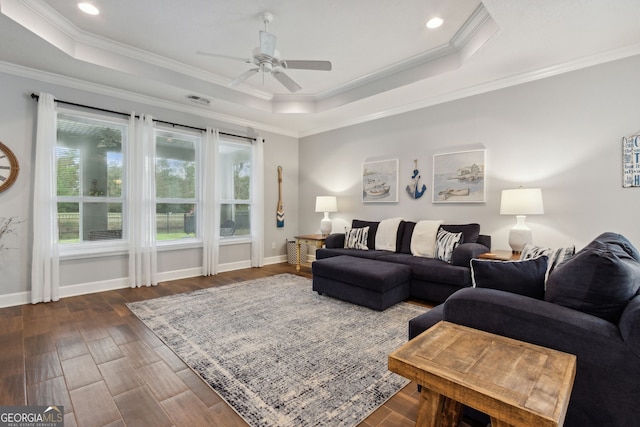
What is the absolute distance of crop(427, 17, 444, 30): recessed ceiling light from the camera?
116 inches

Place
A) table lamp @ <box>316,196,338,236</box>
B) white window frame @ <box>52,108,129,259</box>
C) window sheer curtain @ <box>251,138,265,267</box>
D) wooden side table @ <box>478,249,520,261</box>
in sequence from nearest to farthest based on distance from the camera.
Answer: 1. wooden side table @ <box>478,249,520,261</box>
2. white window frame @ <box>52,108,129,259</box>
3. table lamp @ <box>316,196,338,236</box>
4. window sheer curtain @ <box>251,138,265,267</box>

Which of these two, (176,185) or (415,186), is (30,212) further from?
(415,186)

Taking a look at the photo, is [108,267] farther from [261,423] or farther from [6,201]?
[261,423]

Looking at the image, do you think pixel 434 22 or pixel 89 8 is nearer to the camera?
pixel 89 8

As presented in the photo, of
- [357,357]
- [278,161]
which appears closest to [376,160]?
[278,161]

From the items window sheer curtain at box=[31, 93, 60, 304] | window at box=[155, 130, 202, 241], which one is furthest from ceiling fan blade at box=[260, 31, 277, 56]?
window sheer curtain at box=[31, 93, 60, 304]

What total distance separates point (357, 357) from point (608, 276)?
1626 millimetres

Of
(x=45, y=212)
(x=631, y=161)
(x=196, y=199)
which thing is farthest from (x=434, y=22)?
(x=45, y=212)

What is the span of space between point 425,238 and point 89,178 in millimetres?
4657

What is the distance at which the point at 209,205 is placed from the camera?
5008 mm

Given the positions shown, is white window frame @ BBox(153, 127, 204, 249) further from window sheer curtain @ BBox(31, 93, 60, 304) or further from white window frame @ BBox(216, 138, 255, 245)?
window sheer curtain @ BBox(31, 93, 60, 304)

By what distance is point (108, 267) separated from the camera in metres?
4.14

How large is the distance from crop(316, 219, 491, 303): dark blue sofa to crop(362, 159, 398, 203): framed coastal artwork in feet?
2.29

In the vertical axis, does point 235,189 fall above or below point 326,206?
above
